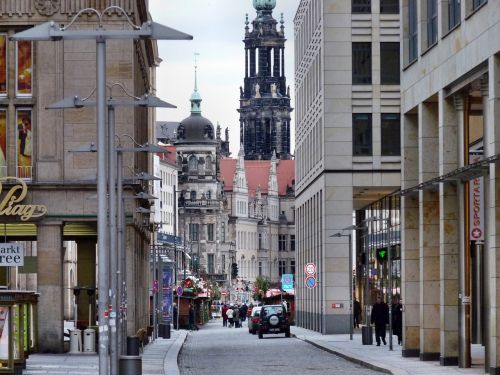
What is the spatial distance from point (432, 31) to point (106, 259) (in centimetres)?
1797

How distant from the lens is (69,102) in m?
36.6

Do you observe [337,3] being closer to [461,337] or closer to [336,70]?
[336,70]

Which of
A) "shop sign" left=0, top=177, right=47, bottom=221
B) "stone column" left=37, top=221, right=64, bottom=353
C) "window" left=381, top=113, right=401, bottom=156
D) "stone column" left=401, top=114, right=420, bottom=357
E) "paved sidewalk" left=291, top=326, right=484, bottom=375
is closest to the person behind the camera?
"paved sidewalk" left=291, top=326, right=484, bottom=375

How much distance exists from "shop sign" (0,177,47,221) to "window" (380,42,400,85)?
32.6 m

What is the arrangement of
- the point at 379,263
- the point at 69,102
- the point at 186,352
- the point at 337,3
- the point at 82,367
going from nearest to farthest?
the point at 69,102 → the point at 82,367 → the point at 186,352 → the point at 379,263 → the point at 337,3

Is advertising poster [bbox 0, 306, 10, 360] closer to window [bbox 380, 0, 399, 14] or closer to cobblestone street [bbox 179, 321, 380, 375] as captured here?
cobblestone street [bbox 179, 321, 380, 375]

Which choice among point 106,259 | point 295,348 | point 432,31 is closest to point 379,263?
point 295,348

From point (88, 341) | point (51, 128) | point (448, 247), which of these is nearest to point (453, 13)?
point (448, 247)

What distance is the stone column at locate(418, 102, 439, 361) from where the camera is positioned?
4716cm

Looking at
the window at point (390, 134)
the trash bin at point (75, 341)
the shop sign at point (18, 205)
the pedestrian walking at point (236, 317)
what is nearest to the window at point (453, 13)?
the shop sign at point (18, 205)

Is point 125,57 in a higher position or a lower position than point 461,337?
higher

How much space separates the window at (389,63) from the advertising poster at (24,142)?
31.0 m

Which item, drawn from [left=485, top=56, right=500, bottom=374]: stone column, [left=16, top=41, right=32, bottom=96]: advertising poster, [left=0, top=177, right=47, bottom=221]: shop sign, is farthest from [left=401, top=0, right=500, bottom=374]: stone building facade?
[left=16, top=41, right=32, bottom=96]: advertising poster

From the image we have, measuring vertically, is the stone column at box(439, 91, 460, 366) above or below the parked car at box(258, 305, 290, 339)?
above
